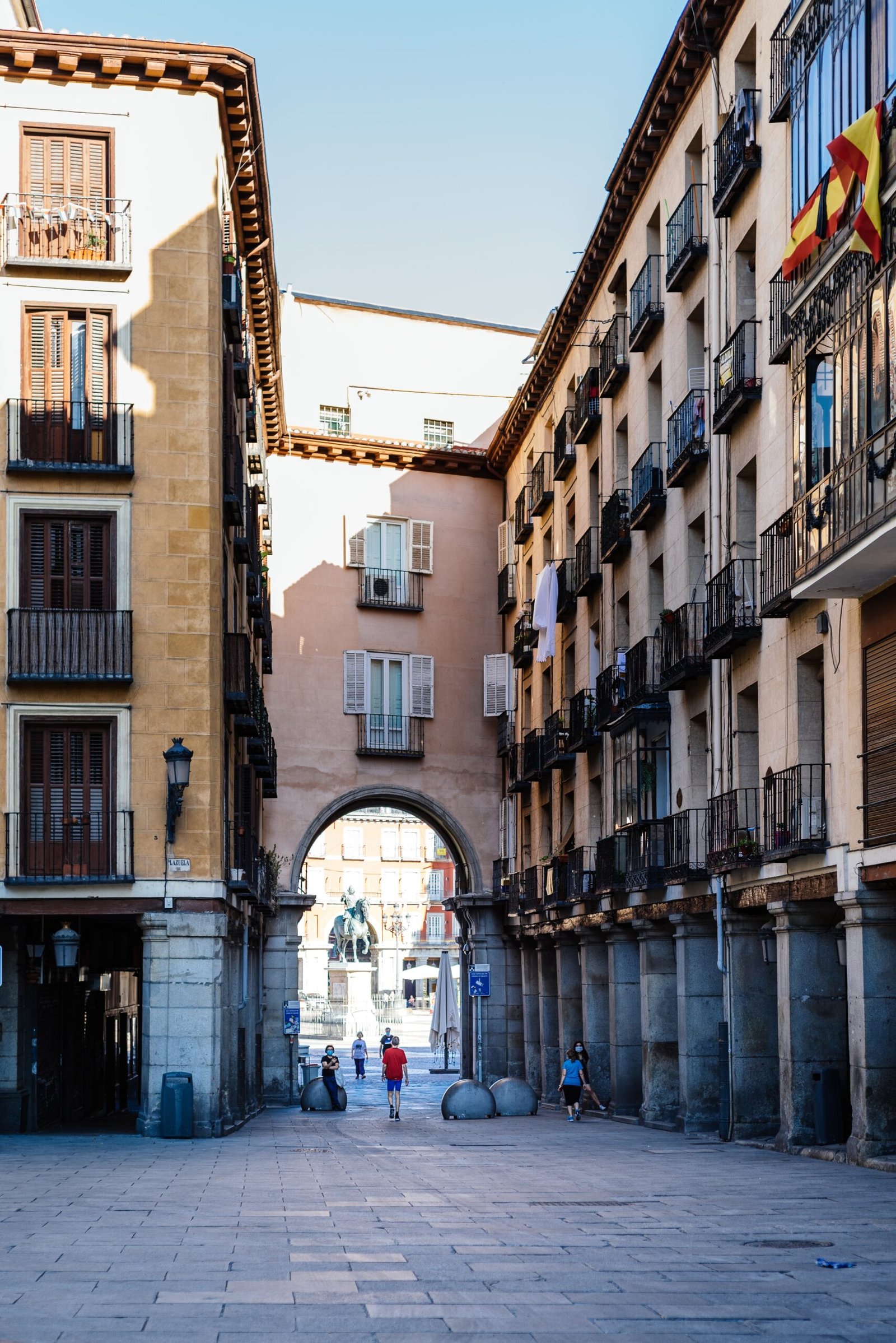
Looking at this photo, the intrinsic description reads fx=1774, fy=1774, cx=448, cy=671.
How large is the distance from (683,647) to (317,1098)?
56.3 ft

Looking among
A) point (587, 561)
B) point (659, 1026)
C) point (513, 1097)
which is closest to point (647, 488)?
point (587, 561)

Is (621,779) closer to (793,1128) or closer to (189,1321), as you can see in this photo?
(793,1128)

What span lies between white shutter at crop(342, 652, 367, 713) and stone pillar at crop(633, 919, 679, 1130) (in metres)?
17.1

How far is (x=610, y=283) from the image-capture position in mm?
38500

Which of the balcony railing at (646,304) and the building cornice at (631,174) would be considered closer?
the building cornice at (631,174)

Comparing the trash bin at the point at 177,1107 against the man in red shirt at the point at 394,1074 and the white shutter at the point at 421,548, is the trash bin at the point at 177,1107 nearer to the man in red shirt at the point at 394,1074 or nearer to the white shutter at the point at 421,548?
the man in red shirt at the point at 394,1074

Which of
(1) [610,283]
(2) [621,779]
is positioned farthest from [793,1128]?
(1) [610,283]

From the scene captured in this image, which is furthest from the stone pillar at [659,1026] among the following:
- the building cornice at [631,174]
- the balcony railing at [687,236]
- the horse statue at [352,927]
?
the horse statue at [352,927]

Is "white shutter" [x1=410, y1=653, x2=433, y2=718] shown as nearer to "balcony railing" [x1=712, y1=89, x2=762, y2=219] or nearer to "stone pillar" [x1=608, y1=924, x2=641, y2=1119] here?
"stone pillar" [x1=608, y1=924, x2=641, y2=1119]

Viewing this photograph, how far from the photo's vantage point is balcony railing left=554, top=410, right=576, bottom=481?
4203cm

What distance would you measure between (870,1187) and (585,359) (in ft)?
86.8

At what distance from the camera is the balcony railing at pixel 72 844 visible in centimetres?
2794

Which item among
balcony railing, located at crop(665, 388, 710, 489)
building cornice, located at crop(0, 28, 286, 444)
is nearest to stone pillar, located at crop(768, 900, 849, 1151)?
balcony railing, located at crop(665, 388, 710, 489)

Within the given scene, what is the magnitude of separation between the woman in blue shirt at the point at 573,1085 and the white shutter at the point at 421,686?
15468mm
